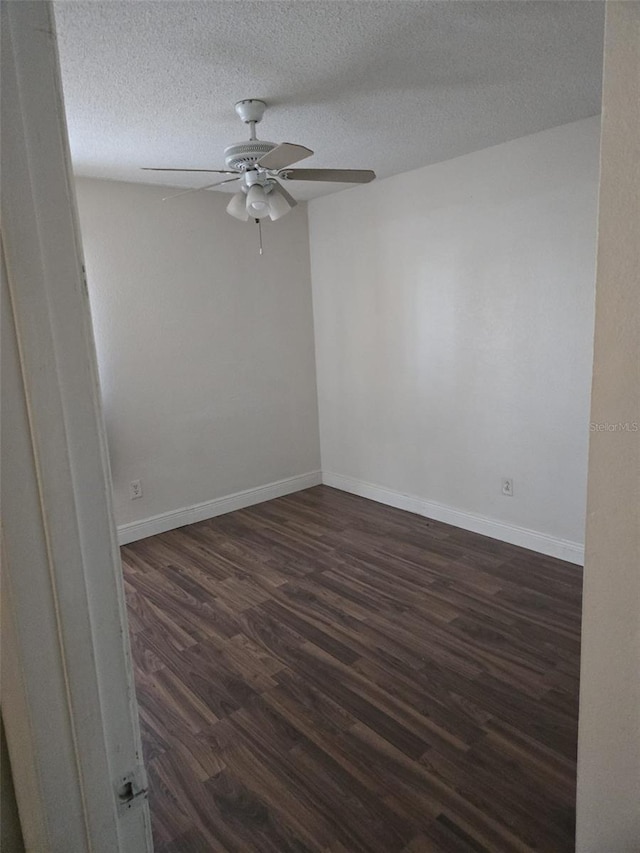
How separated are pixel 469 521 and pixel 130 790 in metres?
3.33

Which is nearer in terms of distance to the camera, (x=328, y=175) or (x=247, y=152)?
(x=247, y=152)

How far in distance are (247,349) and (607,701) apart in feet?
12.5

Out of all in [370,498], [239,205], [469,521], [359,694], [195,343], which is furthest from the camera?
[370,498]

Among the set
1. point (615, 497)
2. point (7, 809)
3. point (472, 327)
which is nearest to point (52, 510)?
point (7, 809)

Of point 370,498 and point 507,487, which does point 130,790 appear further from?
point 370,498

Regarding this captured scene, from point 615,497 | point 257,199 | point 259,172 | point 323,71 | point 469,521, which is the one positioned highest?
point 323,71

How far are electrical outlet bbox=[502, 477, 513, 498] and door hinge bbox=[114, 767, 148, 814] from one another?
3130 mm

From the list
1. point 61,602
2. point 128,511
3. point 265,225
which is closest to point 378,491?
point 128,511

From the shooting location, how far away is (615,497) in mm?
819

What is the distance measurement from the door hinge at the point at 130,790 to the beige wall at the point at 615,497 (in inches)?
29.2

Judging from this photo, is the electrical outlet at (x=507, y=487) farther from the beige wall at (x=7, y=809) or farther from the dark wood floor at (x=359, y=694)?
the beige wall at (x=7, y=809)

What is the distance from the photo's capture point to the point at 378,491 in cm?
449

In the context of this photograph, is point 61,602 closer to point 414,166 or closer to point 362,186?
point 414,166

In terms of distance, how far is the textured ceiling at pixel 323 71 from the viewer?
168 cm
